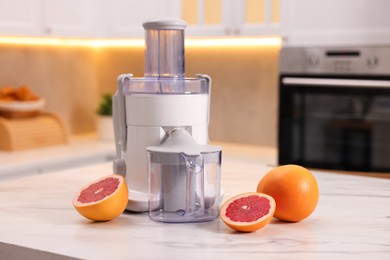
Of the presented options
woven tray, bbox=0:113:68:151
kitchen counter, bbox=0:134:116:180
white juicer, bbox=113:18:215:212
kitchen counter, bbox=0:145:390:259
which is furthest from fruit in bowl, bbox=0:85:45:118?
white juicer, bbox=113:18:215:212

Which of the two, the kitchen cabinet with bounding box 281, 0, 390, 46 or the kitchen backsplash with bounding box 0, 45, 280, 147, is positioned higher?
→ the kitchen cabinet with bounding box 281, 0, 390, 46

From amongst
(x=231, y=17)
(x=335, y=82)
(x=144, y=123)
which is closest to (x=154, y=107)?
(x=144, y=123)

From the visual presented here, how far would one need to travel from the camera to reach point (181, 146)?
127cm

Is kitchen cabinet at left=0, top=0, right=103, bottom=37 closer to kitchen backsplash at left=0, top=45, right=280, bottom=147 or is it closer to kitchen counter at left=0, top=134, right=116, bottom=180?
kitchen backsplash at left=0, top=45, right=280, bottom=147

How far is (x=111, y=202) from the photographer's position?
123 centimetres

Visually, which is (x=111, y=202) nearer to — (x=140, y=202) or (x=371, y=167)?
(x=140, y=202)

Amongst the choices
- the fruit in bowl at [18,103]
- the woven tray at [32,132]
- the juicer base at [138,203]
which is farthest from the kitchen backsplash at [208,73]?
the juicer base at [138,203]

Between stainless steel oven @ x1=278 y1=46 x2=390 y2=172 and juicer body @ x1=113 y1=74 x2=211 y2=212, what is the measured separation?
5.21ft

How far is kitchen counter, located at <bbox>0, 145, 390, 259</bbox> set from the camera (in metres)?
1.07

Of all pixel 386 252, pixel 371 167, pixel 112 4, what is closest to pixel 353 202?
pixel 386 252

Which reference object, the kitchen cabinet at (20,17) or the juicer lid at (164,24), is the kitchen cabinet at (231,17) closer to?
the kitchen cabinet at (20,17)

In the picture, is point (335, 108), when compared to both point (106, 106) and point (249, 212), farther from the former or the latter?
point (249, 212)

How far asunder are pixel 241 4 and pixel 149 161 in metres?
1.99

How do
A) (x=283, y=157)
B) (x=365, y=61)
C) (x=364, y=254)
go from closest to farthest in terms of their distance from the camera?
(x=364, y=254), (x=365, y=61), (x=283, y=157)
